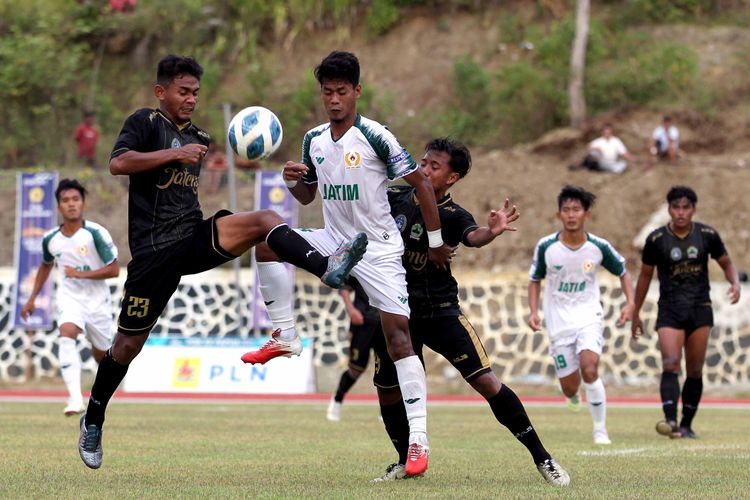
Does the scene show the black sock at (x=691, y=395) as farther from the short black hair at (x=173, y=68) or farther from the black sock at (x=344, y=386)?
the short black hair at (x=173, y=68)

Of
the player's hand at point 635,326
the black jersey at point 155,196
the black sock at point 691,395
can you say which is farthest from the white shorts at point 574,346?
the black jersey at point 155,196

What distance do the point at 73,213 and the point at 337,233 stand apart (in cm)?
639

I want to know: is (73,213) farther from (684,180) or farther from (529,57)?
(529,57)

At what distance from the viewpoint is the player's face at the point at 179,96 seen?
8.23 meters

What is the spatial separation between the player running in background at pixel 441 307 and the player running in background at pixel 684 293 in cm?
464

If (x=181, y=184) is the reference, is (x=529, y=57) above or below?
above

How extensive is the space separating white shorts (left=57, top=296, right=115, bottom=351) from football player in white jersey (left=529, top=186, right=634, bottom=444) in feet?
14.4

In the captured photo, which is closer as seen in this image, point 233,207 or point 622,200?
point 233,207

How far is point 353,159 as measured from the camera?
25.9 ft

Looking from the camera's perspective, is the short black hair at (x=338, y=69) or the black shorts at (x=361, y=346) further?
the black shorts at (x=361, y=346)

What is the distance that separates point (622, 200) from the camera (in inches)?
1103

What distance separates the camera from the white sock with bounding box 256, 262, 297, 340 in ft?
26.6

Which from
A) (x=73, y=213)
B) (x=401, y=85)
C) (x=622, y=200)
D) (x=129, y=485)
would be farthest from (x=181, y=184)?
(x=401, y=85)

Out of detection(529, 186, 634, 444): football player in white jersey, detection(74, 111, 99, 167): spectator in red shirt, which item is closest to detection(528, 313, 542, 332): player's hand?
detection(529, 186, 634, 444): football player in white jersey
